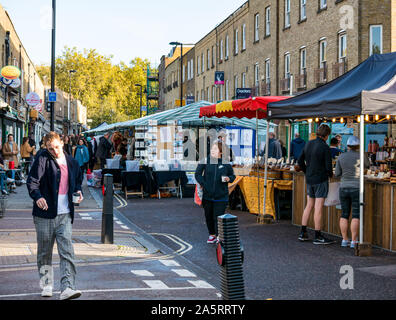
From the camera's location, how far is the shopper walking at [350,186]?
10.7 metres

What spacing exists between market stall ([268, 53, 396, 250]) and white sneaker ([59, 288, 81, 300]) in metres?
5.16

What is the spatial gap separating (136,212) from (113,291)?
926 cm

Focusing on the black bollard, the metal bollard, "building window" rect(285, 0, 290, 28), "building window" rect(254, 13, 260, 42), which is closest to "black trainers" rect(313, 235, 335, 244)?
the metal bollard

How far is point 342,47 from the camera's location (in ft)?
94.4

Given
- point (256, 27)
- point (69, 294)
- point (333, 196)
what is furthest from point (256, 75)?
point (69, 294)

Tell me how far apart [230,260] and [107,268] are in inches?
160

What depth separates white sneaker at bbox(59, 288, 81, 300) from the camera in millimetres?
6871

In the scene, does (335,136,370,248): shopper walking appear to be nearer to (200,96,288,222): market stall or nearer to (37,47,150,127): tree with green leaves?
(200,96,288,222): market stall

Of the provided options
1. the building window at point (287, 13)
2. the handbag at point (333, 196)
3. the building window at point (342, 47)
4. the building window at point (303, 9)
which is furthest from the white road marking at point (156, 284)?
the building window at point (287, 13)

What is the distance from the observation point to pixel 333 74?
29.1m

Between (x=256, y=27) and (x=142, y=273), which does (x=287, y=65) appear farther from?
(x=142, y=273)

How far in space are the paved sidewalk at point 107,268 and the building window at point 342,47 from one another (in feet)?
58.3

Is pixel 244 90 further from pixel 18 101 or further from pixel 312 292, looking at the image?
pixel 18 101

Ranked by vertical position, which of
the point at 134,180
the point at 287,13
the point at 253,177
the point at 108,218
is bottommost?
the point at 108,218
